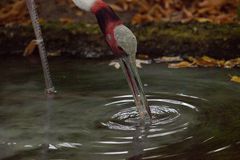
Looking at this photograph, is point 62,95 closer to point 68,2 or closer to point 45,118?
point 45,118

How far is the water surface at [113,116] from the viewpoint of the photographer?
4.38 m

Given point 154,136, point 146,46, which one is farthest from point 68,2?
point 154,136

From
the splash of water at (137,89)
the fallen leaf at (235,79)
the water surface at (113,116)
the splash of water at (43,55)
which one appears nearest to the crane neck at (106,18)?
the splash of water at (137,89)

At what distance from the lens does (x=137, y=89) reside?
4.98 metres

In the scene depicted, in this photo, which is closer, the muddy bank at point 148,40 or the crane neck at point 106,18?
the crane neck at point 106,18

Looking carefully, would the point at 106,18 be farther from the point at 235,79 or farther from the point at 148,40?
the point at 148,40

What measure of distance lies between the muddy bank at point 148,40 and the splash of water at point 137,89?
216 centimetres

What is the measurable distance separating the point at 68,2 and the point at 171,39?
2.14 m

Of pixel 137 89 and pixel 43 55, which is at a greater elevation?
pixel 43 55

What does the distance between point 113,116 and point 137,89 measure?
0.98ft

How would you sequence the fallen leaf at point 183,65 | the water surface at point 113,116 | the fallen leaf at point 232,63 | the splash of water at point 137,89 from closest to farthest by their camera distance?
the water surface at point 113,116, the splash of water at point 137,89, the fallen leaf at point 232,63, the fallen leaf at point 183,65

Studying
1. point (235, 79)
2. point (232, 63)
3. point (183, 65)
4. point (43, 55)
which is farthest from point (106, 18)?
point (232, 63)

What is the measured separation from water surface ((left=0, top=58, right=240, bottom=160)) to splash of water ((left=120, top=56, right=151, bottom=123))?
0.28 feet

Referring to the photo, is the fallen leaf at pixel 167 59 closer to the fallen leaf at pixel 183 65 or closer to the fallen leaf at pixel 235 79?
the fallen leaf at pixel 183 65
